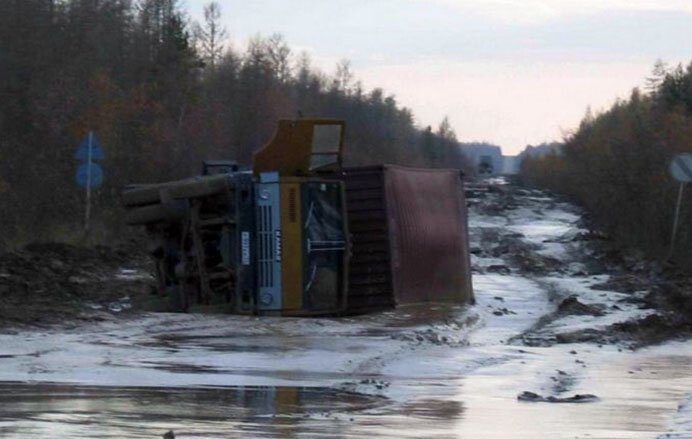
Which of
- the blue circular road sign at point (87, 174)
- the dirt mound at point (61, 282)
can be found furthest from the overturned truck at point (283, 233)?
the blue circular road sign at point (87, 174)

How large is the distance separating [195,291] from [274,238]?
5.30 ft

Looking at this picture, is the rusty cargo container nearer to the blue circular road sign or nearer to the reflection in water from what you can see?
the blue circular road sign

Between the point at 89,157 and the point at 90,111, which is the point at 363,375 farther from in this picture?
the point at 90,111

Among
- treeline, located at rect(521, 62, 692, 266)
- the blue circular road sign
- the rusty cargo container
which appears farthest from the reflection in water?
treeline, located at rect(521, 62, 692, 266)

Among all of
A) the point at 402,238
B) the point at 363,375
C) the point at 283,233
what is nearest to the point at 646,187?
the point at 402,238

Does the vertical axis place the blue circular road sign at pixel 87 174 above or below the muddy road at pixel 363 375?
above

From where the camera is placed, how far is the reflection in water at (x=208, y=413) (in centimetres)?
990

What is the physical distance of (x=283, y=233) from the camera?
1973 centimetres

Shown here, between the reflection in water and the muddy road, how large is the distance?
0.02m

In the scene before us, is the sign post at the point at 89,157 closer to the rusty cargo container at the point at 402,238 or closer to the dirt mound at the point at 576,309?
the rusty cargo container at the point at 402,238

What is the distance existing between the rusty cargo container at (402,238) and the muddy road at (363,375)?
0.50 m

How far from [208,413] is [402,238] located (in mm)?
11448

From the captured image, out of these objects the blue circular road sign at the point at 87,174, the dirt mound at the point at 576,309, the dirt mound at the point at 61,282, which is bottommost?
the dirt mound at the point at 576,309

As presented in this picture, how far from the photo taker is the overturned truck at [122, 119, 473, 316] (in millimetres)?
19703
